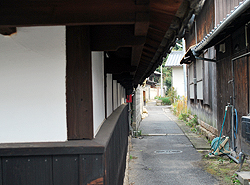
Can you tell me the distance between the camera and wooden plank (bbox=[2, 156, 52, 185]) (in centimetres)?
246

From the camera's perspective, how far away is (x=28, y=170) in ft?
8.09

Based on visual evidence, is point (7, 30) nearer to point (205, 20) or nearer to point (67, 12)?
point (67, 12)

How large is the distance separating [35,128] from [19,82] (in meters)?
0.51

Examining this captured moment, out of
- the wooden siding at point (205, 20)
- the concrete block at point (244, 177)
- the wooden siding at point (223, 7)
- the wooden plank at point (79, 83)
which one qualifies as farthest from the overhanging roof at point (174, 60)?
the wooden plank at point (79, 83)

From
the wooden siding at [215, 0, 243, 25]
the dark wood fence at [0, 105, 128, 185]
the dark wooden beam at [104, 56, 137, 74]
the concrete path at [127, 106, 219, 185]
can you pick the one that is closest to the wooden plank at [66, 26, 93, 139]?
the dark wood fence at [0, 105, 128, 185]

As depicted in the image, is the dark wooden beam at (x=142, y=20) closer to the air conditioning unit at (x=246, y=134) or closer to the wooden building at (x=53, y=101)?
the wooden building at (x=53, y=101)

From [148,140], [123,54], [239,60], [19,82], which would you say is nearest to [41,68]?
[19,82]

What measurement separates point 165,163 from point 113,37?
605 cm

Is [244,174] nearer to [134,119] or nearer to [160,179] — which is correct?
[160,179]

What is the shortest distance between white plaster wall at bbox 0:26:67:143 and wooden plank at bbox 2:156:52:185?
0.21m

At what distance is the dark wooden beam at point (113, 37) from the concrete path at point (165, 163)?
4453 millimetres

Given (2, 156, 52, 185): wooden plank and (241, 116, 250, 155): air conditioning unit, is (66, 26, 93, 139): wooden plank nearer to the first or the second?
(2, 156, 52, 185): wooden plank

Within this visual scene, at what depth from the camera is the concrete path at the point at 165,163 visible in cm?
631

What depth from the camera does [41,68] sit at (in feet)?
8.43
